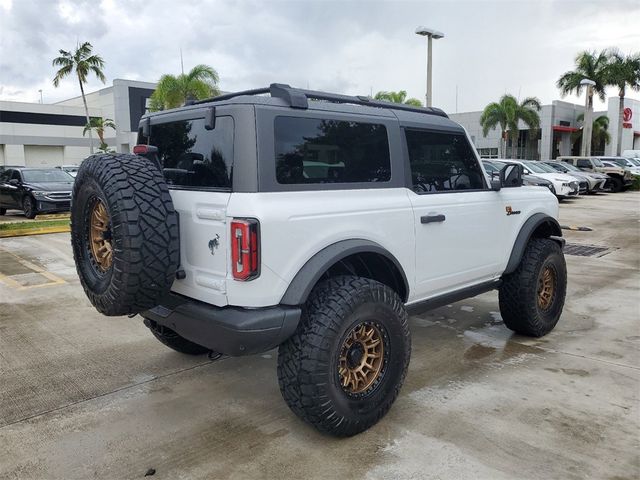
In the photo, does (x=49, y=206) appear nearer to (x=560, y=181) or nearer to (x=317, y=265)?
(x=317, y=265)

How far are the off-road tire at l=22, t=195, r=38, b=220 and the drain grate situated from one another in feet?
41.8

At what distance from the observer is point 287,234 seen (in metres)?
2.79

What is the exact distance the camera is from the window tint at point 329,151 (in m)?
2.94

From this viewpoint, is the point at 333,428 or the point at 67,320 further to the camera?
the point at 67,320

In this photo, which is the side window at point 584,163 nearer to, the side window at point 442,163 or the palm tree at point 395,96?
the palm tree at point 395,96

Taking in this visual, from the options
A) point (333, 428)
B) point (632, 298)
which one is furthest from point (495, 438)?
point (632, 298)

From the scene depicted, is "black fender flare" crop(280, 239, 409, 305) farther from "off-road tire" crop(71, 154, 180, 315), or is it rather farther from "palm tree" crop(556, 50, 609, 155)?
"palm tree" crop(556, 50, 609, 155)

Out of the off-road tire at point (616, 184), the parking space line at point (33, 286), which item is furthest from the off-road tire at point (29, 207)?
the off-road tire at point (616, 184)

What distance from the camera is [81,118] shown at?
186 ft

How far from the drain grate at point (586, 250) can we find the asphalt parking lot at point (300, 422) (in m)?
3.74

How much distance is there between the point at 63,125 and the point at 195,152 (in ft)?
195

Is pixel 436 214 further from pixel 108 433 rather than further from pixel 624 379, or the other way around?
pixel 108 433

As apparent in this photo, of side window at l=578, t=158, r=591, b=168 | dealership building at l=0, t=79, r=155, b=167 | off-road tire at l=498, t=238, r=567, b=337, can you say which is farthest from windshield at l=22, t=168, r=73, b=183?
dealership building at l=0, t=79, r=155, b=167

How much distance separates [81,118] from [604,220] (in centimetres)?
5586
